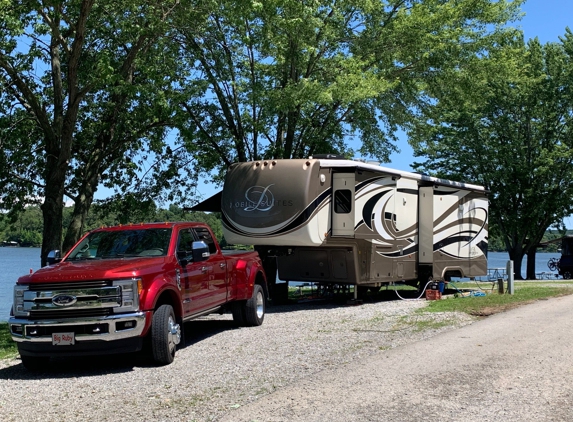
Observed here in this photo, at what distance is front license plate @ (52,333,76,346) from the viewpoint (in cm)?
837

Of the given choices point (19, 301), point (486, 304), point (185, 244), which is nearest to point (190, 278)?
point (185, 244)

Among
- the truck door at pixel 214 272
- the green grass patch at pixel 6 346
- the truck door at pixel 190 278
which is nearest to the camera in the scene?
the truck door at pixel 190 278

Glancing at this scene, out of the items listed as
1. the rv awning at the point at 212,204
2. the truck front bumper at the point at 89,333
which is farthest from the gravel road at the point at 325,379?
the rv awning at the point at 212,204

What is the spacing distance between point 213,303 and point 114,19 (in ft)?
25.9

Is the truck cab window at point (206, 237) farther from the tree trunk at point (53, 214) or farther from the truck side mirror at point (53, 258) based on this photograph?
the tree trunk at point (53, 214)

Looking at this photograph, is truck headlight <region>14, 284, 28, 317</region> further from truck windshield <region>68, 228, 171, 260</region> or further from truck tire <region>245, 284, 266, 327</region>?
truck tire <region>245, 284, 266, 327</region>

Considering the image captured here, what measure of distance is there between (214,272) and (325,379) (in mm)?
3713

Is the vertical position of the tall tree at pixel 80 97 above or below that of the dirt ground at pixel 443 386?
above

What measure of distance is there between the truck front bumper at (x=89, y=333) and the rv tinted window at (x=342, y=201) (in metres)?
7.90

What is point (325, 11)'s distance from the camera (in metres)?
20.2

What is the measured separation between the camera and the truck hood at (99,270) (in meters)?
8.52

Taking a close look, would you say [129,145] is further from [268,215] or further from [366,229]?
[366,229]

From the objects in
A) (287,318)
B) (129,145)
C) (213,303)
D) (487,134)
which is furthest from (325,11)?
(487,134)

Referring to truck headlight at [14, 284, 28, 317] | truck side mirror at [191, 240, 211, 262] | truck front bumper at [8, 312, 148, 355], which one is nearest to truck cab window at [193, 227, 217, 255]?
truck side mirror at [191, 240, 211, 262]
